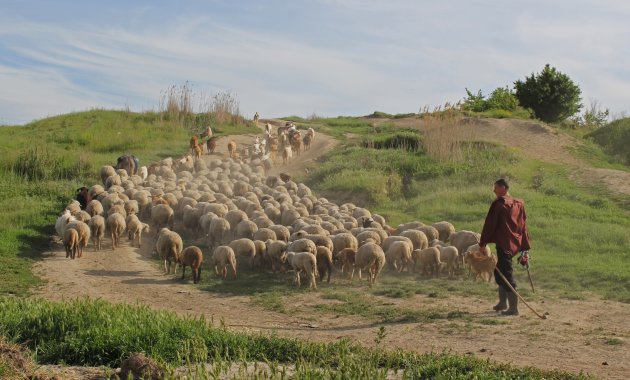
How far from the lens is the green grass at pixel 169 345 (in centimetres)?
756

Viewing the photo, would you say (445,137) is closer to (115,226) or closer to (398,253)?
(398,253)

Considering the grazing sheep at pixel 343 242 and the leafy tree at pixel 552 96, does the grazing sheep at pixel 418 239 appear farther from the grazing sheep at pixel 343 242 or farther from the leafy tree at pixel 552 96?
the leafy tree at pixel 552 96

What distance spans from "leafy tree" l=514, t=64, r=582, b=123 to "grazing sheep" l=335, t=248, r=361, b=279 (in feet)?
93.5

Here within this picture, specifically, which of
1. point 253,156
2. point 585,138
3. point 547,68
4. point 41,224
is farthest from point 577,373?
point 547,68

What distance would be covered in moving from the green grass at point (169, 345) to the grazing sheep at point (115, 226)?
688cm

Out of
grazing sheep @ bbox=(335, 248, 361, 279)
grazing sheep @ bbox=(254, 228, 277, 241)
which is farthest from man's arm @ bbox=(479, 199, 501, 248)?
grazing sheep @ bbox=(254, 228, 277, 241)

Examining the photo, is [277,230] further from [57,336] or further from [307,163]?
[307,163]

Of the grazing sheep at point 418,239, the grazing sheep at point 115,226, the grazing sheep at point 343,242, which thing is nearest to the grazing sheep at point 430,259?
the grazing sheep at point 418,239

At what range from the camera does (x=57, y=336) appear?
8.52 meters

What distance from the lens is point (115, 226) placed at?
16078 millimetres

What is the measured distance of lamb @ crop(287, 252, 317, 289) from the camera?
1281 cm

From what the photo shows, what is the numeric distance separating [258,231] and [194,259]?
72.5 inches

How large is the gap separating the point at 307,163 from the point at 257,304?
15878 mm

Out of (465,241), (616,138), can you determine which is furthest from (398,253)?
(616,138)
